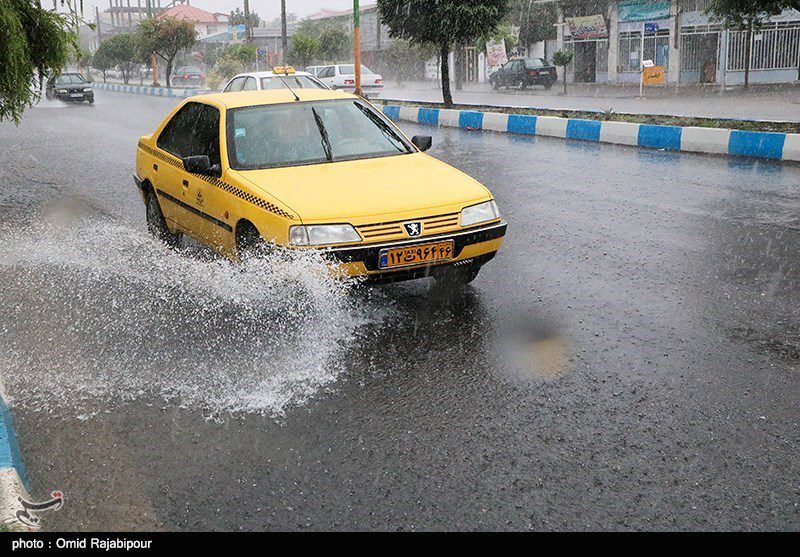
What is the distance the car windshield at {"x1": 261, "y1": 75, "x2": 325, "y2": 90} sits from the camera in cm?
1862

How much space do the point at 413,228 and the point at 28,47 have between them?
23.4ft

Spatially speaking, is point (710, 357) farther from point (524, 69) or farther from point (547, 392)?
point (524, 69)

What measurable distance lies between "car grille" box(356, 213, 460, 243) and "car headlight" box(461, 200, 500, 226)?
0.19 metres

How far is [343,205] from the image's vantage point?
5.46m

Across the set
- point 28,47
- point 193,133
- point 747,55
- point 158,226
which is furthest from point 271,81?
point 747,55

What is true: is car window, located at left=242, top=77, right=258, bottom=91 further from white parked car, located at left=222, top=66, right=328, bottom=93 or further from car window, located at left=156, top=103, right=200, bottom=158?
car window, located at left=156, top=103, right=200, bottom=158

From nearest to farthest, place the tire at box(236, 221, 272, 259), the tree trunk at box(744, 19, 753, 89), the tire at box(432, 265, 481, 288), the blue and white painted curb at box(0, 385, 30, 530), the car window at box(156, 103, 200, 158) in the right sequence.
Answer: the blue and white painted curb at box(0, 385, 30, 530) < the tire at box(236, 221, 272, 259) < the tire at box(432, 265, 481, 288) < the car window at box(156, 103, 200, 158) < the tree trunk at box(744, 19, 753, 89)

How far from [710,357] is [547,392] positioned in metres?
1.08

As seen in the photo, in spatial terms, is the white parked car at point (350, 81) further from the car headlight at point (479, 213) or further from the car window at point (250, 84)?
the car headlight at point (479, 213)

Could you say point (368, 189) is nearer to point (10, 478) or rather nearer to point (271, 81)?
point (10, 478)

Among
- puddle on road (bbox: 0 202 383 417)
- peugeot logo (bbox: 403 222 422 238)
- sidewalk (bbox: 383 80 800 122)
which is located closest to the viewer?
puddle on road (bbox: 0 202 383 417)

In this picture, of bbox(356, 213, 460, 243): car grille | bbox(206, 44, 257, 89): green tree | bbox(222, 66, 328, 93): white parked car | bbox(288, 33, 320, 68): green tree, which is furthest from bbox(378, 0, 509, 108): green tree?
bbox(206, 44, 257, 89): green tree

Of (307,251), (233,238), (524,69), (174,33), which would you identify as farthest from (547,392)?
(174,33)

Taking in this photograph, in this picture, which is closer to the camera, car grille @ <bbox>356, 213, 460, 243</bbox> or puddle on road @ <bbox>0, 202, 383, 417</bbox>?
puddle on road @ <bbox>0, 202, 383, 417</bbox>
